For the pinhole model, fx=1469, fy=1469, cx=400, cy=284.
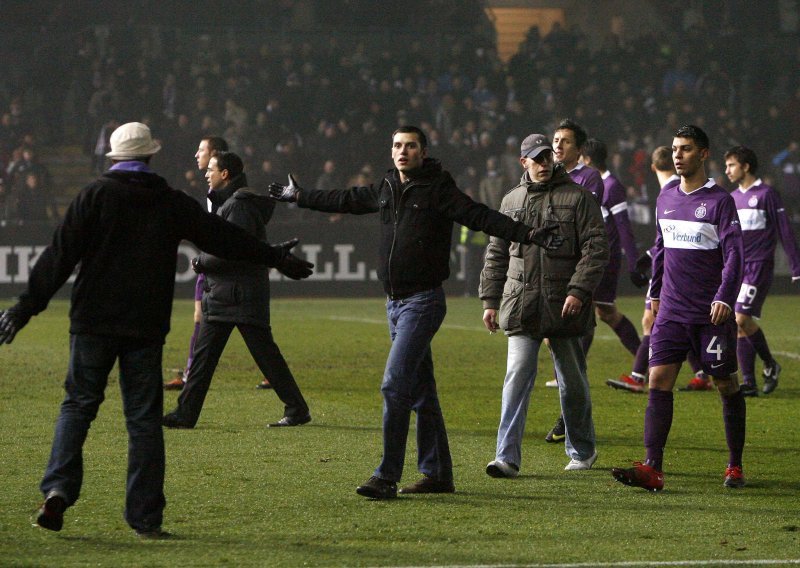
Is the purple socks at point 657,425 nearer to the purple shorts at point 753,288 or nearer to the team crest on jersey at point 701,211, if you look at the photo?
the team crest on jersey at point 701,211

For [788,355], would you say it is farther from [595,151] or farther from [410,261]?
[410,261]

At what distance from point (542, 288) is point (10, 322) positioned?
301cm

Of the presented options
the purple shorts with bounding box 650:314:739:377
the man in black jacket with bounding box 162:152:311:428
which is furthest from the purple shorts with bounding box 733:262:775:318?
the purple shorts with bounding box 650:314:739:377

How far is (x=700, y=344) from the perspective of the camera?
302 inches

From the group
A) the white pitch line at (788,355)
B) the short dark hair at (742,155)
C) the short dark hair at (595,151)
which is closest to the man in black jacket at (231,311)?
the short dark hair at (595,151)

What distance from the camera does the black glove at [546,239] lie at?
702 centimetres

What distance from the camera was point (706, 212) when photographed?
770 cm

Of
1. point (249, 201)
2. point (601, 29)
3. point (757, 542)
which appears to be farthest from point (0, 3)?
point (757, 542)

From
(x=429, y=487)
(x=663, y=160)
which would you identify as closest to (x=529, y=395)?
(x=429, y=487)

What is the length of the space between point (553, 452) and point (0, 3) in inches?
970

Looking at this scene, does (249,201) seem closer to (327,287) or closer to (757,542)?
(757,542)

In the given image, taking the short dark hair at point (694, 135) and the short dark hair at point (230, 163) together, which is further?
the short dark hair at point (230, 163)

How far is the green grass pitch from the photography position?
6027mm

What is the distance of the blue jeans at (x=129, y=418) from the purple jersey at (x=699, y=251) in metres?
2.89
